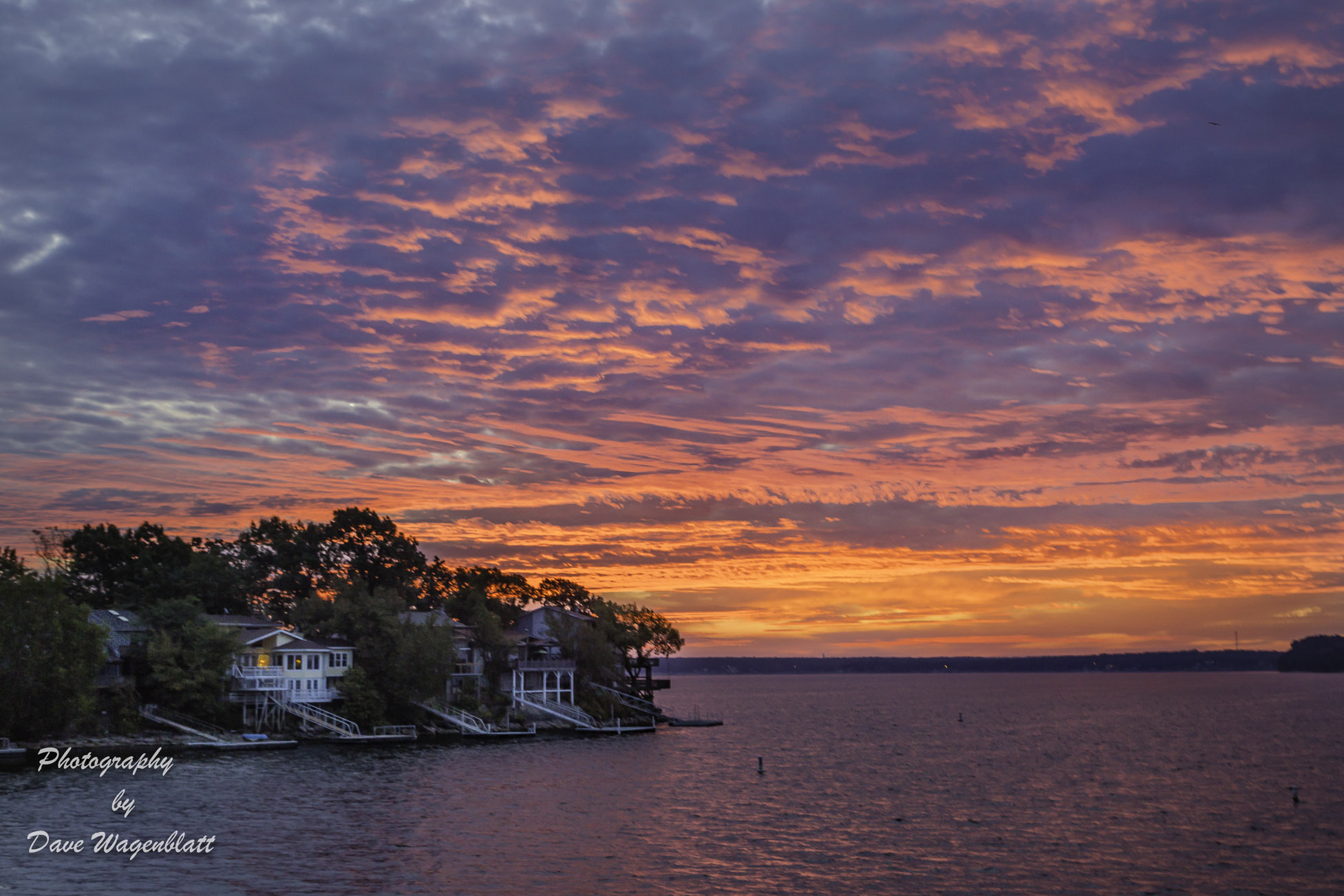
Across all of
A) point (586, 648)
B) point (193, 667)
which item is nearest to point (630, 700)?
point (586, 648)

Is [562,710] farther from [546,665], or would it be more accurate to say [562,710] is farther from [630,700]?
[630,700]

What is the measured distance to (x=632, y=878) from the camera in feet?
145

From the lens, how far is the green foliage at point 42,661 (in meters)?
76.5

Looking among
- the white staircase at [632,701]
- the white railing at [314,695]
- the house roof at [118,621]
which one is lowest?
the white staircase at [632,701]

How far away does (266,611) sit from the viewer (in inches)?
5586

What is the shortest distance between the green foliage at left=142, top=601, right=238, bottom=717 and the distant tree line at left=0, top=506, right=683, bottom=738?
0.13 m

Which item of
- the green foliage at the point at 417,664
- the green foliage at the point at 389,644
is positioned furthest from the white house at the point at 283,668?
the green foliage at the point at 417,664

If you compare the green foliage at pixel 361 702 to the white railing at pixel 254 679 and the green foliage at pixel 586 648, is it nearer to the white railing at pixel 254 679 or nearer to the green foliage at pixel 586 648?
the white railing at pixel 254 679

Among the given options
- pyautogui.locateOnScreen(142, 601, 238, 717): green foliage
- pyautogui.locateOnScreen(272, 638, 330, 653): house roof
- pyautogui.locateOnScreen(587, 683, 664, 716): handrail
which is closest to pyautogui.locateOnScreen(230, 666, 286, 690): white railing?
pyautogui.locateOnScreen(142, 601, 238, 717): green foliage

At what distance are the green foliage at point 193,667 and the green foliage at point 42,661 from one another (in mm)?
9282

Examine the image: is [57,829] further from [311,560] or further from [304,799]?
[311,560]

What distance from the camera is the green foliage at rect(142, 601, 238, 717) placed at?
301ft

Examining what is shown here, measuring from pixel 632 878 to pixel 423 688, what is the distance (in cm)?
6551

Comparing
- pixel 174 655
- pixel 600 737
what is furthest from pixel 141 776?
pixel 600 737
